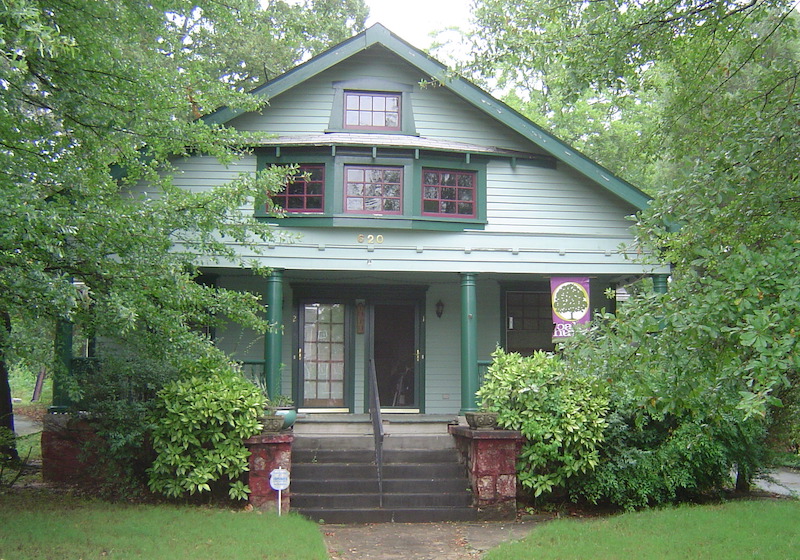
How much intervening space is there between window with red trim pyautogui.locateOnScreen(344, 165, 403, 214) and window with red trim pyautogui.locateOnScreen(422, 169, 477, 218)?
47cm

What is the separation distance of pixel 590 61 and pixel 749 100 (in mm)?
1605

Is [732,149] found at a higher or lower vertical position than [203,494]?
higher

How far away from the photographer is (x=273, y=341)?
12.2 m

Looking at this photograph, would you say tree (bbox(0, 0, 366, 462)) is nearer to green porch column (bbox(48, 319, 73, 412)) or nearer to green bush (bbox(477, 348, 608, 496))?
green porch column (bbox(48, 319, 73, 412))

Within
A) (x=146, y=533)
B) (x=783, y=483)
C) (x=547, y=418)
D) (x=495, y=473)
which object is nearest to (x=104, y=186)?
(x=146, y=533)

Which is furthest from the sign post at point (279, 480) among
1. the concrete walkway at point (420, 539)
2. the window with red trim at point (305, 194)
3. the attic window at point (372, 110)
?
the attic window at point (372, 110)

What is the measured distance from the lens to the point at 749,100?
7391mm

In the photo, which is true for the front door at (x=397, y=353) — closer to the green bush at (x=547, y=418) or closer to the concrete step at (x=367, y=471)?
the concrete step at (x=367, y=471)

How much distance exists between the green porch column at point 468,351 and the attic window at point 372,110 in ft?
9.88

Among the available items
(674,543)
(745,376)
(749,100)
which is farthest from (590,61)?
(674,543)

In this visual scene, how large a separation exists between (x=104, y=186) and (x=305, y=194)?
4760 millimetres

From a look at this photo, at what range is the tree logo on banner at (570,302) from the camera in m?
12.9

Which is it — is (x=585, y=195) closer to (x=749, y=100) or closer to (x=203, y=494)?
(x=749, y=100)

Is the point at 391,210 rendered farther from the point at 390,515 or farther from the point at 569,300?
the point at 390,515
